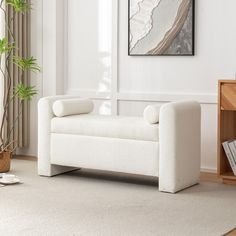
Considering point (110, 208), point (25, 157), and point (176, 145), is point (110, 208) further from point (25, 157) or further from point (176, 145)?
point (25, 157)

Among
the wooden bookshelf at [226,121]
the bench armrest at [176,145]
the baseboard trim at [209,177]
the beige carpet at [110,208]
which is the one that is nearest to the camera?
the beige carpet at [110,208]

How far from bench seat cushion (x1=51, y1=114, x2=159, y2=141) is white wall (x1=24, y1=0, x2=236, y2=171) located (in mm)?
755

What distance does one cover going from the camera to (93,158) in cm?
466

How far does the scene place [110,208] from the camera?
3840mm

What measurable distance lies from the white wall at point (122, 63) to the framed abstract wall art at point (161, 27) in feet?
0.22

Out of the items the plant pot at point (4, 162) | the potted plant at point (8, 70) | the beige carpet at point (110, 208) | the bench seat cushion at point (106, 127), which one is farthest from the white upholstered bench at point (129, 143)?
the potted plant at point (8, 70)

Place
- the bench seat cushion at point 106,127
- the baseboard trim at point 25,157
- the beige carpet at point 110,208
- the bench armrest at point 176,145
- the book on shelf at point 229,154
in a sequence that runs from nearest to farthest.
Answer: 1. the beige carpet at point 110,208
2. the bench armrest at point 176,145
3. the bench seat cushion at point 106,127
4. the book on shelf at point 229,154
5. the baseboard trim at point 25,157

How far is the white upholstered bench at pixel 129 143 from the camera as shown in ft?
14.1

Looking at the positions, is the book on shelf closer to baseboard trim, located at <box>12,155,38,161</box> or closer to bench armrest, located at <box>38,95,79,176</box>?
bench armrest, located at <box>38,95,79,176</box>

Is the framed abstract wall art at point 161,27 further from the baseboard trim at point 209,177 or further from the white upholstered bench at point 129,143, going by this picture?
the baseboard trim at point 209,177

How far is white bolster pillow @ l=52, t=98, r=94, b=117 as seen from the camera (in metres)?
4.86

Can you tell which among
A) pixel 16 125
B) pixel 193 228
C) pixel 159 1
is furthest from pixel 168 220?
pixel 16 125

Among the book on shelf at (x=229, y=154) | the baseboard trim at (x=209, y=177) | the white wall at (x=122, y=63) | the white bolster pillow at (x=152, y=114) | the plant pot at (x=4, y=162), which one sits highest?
the white wall at (x=122, y=63)

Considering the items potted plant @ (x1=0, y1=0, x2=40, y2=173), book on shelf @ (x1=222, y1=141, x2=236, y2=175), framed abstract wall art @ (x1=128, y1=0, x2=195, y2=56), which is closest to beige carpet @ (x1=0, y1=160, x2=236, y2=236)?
book on shelf @ (x1=222, y1=141, x2=236, y2=175)
